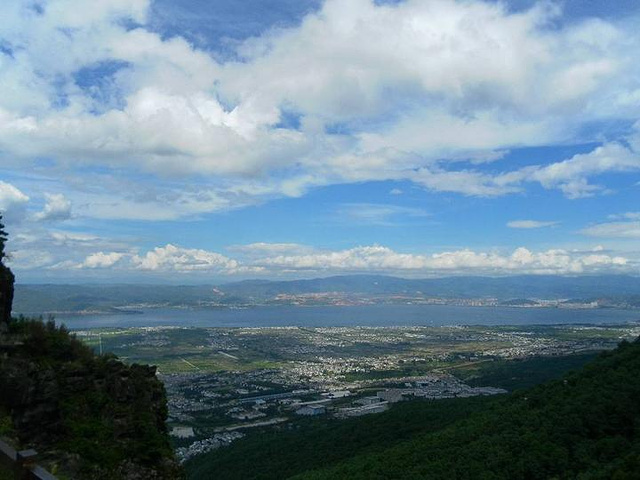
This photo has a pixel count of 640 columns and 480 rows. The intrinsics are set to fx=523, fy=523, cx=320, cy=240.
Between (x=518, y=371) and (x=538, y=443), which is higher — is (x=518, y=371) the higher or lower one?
the lower one

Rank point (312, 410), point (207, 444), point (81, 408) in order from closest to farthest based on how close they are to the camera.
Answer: point (81, 408) < point (207, 444) < point (312, 410)

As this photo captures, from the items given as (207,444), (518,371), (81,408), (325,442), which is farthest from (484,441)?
(518,371)

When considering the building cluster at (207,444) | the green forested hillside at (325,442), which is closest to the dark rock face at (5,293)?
the green forested hillside at (325,442)

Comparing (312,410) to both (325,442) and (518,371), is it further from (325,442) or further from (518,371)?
(518,371)

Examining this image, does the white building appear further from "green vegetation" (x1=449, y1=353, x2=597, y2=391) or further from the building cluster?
"green vegetation" (x1=449, y1=353, x2=597, y2=391)

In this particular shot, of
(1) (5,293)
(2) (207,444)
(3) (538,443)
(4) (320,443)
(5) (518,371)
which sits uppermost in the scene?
(1) (5,293)

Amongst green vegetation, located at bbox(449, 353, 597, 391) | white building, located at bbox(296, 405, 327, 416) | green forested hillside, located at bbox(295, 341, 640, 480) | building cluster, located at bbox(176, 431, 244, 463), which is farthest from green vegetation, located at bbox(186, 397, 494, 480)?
green vegetation, located at bbox(449, 353, 597, 391)

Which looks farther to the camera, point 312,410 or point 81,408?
point 312,410

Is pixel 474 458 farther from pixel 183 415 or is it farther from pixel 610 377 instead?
pixel 183 415
